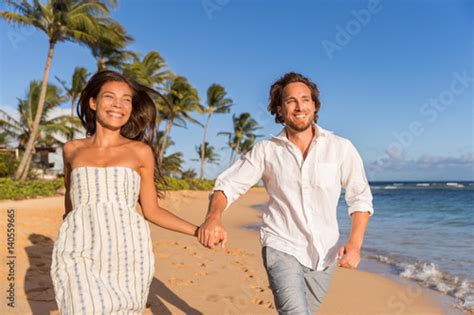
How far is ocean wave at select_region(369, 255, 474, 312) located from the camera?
20.3 feet

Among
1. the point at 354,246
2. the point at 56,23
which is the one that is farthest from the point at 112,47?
the point at 354,246

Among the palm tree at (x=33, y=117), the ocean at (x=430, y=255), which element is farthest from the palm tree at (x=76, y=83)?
the ocean at (x=430, y=255)

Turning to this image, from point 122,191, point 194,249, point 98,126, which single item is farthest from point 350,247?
point 194,249

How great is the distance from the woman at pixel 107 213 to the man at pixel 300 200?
41 cm


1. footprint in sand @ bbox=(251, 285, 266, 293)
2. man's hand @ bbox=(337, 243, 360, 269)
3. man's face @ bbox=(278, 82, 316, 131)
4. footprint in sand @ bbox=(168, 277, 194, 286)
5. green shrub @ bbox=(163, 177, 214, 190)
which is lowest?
green shrub @ bbox=(163, 177, 214, 190)

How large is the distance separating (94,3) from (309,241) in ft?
71.5

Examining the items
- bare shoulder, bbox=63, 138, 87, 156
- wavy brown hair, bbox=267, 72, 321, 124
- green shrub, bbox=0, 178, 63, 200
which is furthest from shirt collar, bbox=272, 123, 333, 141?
green shrub, bbox=0, 178, 63, 200

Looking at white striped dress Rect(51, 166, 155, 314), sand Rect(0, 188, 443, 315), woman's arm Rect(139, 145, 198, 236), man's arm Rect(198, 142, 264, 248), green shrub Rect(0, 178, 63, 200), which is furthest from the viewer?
green shrub Rect(0, 178, 63, 200)

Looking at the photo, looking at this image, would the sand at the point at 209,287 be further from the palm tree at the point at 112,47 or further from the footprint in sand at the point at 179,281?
the palm tree at the point at 112,47

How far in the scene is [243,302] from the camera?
205 inches

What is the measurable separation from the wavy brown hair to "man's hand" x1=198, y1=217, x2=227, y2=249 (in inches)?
39.9

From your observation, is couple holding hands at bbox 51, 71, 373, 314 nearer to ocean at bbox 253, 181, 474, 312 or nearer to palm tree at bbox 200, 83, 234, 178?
ocean at bbox 253, 181, 474, 312

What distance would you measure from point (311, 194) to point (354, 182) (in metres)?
0.28

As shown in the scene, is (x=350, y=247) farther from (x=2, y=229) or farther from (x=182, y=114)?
(x=182, y=114)
